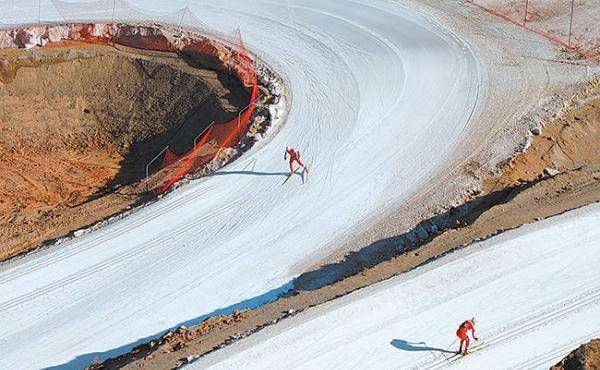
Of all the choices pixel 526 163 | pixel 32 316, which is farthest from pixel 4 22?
pixel 526 163

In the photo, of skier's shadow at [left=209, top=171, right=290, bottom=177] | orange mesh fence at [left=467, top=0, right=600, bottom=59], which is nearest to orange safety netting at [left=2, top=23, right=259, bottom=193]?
skier's shadow at [left=209, top=171, right=290, bottom=177]

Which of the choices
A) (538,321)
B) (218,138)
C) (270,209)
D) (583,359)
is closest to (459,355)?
(538,321)

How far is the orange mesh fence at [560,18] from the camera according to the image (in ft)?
107

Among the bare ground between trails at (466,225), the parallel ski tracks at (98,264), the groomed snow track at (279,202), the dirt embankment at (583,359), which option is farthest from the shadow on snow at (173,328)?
the dirt embankment at (583,359)

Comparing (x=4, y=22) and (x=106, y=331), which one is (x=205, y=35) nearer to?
(x=4, y=22)

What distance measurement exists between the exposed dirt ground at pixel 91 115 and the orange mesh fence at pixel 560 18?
41.6 feet

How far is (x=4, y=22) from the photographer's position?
3525 centimetres

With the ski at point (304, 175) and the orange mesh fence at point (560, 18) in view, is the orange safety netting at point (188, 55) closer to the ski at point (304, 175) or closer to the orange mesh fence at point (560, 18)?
the ski at point (304, 175)

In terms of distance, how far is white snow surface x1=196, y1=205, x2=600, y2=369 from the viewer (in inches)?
731

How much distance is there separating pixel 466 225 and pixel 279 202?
560cm

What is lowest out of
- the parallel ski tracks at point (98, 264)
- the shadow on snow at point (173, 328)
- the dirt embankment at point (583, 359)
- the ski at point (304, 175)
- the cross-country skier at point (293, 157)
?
the dirt embankment at point (583, 359)

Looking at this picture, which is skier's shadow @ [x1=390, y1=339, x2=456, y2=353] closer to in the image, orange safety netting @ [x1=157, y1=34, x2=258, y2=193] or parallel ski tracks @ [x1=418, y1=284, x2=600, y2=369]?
parallel ski tracks @ [x1=418, y1=284, x2=600, y2=369]

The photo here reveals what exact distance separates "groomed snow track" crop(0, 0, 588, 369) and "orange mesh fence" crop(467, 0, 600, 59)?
3.21 m

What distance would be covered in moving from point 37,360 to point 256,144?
1033 centimetres
